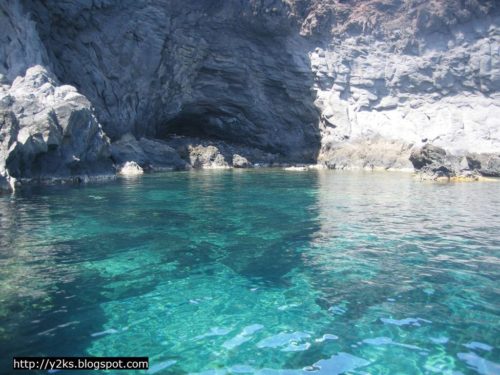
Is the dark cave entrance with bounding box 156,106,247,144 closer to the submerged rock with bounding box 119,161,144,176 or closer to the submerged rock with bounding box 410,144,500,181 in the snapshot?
the submerged rock with bounding box 119,161,144,176

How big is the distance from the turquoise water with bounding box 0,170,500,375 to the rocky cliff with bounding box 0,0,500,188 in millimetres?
22758

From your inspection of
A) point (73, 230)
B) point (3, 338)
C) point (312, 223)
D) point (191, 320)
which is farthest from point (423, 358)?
point (73, 230)

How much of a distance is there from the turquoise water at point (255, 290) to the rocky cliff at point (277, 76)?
74.7 ft

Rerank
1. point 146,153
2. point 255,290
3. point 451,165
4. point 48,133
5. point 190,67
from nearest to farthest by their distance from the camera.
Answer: point 255,290 < point 48,133 < point 451,165 < point 146,153 < point 190,67

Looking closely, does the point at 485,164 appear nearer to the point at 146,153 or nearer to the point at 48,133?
the point at 146,153

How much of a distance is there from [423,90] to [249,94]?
2645 cm

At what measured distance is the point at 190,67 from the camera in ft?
176

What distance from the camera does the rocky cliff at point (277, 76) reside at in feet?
147

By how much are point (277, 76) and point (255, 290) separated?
52.6m

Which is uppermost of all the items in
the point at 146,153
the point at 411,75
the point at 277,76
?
the point at 411,75

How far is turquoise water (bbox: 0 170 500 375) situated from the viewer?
6.50 m

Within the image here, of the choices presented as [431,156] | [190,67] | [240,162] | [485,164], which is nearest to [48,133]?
[190,67]

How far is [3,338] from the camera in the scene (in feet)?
22.1

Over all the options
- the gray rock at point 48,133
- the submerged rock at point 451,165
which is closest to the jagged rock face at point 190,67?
Result: the gray rock at point 48,133
